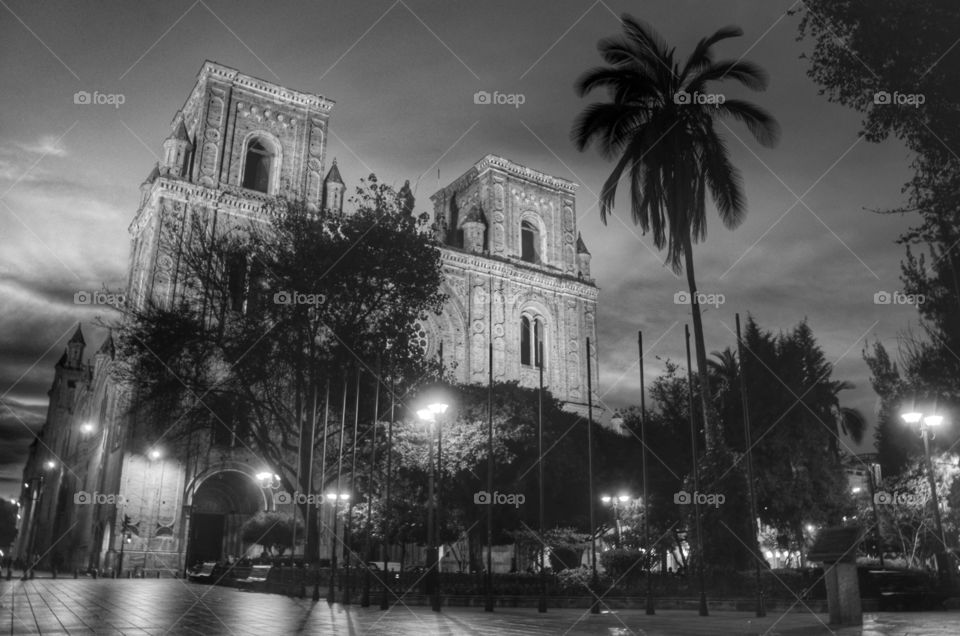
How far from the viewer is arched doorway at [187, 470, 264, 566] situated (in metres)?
37.1

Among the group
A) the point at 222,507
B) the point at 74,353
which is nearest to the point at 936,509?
the point at 222,507

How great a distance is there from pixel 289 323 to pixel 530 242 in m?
28.7

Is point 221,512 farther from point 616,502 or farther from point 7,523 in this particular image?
point 7,523

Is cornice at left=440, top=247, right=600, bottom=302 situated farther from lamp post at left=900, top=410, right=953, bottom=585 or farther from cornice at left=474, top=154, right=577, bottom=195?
lamp post at left=900, top=410, right=953, bottom=585

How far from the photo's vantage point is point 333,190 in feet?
145

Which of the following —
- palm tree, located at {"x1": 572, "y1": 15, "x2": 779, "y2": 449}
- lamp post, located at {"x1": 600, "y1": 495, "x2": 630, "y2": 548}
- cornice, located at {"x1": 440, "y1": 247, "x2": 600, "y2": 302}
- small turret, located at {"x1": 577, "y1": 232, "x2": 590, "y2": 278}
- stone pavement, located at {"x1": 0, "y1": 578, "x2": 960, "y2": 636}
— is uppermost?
small turret, located at {"x1": 577, "y1": 232, "x2": 590, "y2": 278}

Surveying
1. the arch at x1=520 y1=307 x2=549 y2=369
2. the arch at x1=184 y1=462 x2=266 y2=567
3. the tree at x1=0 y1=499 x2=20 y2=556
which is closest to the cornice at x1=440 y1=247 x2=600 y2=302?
the arch at x1=520 y1=307 x2=549 y2=369

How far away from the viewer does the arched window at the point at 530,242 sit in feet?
170

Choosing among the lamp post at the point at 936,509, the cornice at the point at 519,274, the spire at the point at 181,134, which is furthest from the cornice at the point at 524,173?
the lamp post at the point at 936,509

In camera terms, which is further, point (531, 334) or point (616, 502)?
point (531, 334)

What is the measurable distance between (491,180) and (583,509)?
956 inches

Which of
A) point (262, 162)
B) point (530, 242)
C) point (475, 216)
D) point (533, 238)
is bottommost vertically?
point (530, 242)

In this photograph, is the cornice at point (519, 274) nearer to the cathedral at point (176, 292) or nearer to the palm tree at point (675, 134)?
the cathedral at point (176, 292)

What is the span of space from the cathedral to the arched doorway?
7 cm
